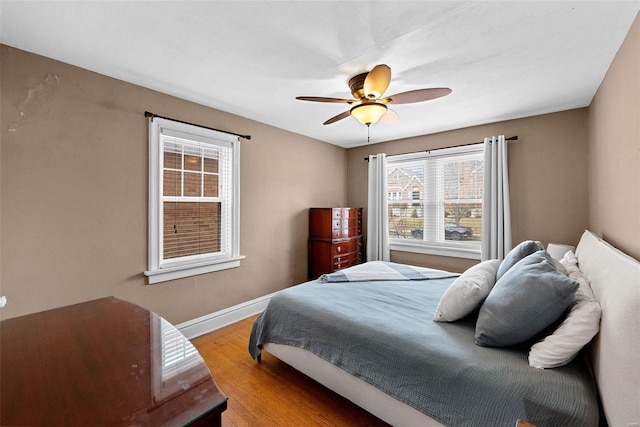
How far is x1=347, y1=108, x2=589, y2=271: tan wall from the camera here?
297 centimetres

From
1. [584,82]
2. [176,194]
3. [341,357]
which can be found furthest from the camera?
[176,194]

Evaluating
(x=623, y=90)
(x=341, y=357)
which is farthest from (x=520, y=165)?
(x=341, y=357)

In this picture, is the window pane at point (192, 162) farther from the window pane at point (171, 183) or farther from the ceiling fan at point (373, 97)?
the ceiling fan at point (373, 97)

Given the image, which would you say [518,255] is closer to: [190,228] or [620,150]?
[620,150]

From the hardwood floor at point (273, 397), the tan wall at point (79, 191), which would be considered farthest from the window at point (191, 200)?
the hardwood floor at point (273, 397)

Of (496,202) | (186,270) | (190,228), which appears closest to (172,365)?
(186,270)

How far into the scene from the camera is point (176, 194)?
9.08 feet

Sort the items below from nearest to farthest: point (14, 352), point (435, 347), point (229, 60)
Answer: point (14, 352) < point (435, 347) < point (229, 60)

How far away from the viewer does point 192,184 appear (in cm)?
291

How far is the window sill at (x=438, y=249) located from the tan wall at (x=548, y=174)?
518 millimetres

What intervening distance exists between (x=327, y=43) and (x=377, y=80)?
42 centimetres

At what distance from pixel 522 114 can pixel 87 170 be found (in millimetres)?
4404

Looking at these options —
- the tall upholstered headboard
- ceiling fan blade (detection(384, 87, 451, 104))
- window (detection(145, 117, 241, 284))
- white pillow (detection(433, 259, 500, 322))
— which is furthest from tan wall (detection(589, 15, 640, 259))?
window (detection(145, 117, 241, 284))

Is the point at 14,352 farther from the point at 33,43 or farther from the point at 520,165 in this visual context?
the point at 520,165
